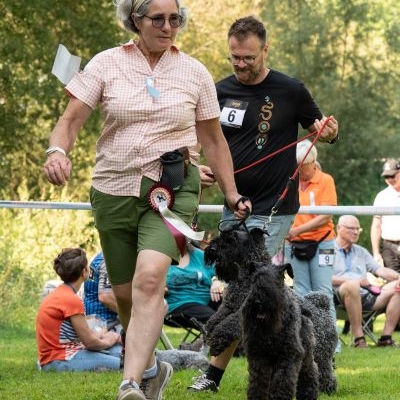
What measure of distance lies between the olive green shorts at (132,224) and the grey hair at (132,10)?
782mm

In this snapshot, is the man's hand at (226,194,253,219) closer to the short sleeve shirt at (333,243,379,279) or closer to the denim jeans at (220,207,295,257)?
the denim jeans at (220,207,295,257)

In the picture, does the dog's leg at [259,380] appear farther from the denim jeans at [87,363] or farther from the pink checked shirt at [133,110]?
the denim jeans at [87,363]

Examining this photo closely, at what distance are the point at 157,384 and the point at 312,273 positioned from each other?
189 inches

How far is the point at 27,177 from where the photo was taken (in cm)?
2739

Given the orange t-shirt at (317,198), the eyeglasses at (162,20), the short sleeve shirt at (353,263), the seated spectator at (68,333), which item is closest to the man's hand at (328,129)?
the eyeglasses at (162,20)

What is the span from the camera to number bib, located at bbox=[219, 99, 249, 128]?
6.71 m

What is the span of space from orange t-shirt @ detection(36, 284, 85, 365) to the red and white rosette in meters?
3.17

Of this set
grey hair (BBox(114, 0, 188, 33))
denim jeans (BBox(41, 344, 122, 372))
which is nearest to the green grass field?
denim jeans (BBox(41, 344, 122, 372))

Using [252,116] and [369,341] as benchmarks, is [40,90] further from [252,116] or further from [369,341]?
[252,116]

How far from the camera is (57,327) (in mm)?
8469

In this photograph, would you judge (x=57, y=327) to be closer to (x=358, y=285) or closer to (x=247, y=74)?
(x=247, y=74)

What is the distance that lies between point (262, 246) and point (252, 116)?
2.75 feet

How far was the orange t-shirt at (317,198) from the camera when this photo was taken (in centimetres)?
1060

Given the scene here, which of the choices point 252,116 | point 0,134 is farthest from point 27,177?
point 252,116
